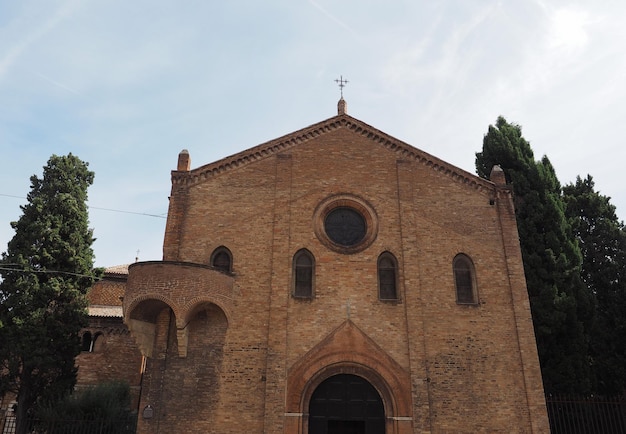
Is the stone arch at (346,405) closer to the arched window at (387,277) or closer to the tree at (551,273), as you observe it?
the arched window at (387,277)

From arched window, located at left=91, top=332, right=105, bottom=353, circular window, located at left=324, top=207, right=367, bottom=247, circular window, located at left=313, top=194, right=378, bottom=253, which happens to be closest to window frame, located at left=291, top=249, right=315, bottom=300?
circular window, located at left=313, top=194, right=378, bottom=253

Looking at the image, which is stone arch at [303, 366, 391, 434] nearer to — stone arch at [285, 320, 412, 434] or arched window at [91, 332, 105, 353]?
stone arch at [285, 320, 412, 434]

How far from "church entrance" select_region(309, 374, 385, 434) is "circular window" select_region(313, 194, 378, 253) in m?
3.73

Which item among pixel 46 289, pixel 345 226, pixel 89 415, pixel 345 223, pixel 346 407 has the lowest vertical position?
pixel 89 415

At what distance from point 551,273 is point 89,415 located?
51.9 feet

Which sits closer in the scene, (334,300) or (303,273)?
(334,300)

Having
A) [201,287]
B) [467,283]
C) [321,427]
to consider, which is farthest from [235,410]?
[467,283]

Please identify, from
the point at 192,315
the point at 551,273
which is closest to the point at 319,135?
the point at 192,315

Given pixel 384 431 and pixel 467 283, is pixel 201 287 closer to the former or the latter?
pixel 384 431

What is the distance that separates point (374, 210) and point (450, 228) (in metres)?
2.36

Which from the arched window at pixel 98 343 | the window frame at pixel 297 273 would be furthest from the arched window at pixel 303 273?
the arched window at pixel 98 343

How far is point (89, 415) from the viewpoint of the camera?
48.8 ft

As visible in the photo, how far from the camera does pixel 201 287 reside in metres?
12.5

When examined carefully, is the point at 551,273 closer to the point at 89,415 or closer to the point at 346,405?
the point at 346,405
